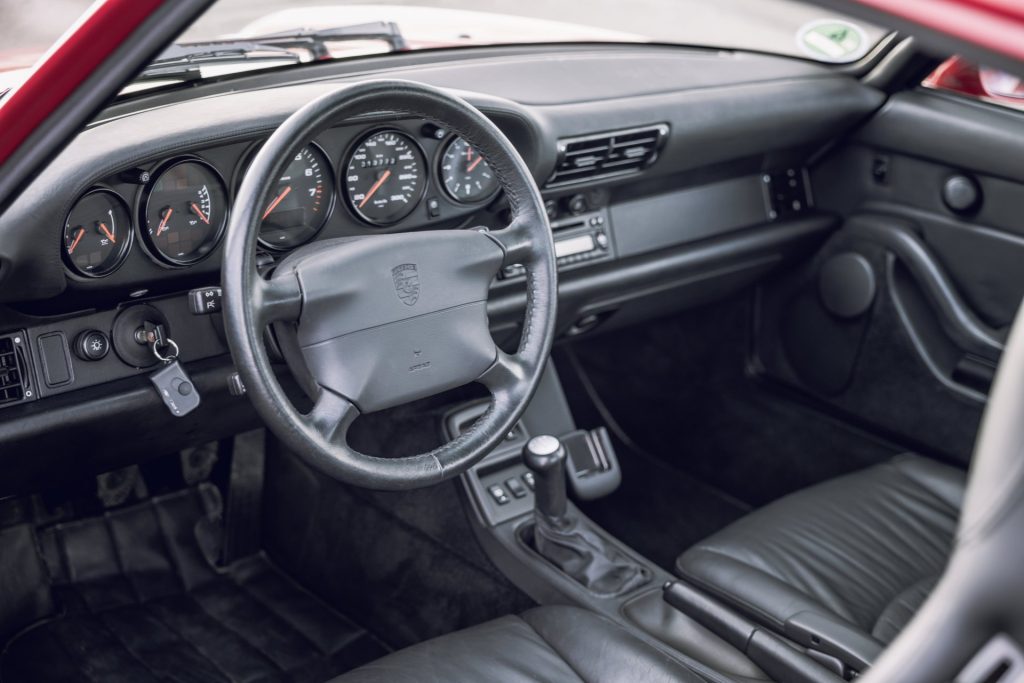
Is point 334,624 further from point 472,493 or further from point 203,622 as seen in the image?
point 472,493

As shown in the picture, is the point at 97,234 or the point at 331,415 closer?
the point at 331,415

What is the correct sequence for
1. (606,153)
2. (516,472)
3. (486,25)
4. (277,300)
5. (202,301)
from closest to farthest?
(277,300)
(202,301)
(606,153)
(516,472)
(486,25)

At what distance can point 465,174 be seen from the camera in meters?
2.03

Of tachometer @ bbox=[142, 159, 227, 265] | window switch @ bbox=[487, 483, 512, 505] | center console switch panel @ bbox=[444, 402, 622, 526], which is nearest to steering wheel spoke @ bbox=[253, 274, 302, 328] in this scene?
tachometer @ bbox=[142, 159, 227, 265]

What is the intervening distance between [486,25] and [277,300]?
1313mm

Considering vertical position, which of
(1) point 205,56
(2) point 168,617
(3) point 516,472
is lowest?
(2) point 168,617

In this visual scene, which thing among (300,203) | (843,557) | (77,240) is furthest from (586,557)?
(77,240)

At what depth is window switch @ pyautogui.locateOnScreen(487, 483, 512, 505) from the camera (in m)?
2.30

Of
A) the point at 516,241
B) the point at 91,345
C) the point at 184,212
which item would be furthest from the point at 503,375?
the point at 91,345

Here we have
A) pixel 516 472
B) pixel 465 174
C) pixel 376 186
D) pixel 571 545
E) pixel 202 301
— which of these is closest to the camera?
pixel 202 301

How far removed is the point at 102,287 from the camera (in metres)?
1.68

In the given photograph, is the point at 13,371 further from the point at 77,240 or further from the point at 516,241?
the point at 516,241

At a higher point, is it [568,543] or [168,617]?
[568,543]

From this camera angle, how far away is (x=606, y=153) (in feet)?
7.35
